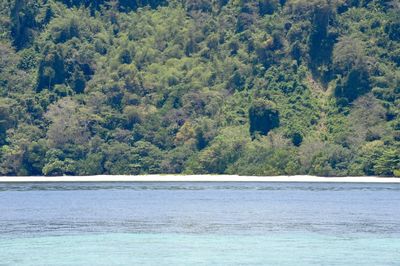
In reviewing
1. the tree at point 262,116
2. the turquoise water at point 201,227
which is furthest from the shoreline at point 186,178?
the turquoise water at point 201,227

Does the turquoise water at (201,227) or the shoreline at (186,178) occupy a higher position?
the turquoise water at (201,227)

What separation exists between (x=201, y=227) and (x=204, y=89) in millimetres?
94377

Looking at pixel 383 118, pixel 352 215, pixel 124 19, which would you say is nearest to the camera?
pixel 352 215

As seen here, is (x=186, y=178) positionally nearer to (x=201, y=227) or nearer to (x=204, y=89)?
(x=204, y=89)

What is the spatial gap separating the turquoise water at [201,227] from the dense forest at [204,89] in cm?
2469

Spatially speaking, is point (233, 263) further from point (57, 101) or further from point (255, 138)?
point (57, 101)

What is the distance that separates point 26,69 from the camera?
18075 centimetres

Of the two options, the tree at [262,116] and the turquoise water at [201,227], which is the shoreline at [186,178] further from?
the turquoise water at [201,227]

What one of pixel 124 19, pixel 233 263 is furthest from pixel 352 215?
pixel 124 19

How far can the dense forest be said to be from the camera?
15238cm

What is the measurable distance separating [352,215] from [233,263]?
3282cm

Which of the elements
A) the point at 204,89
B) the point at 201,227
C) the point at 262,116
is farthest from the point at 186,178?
the point at 201,227

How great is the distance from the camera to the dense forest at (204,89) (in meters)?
152

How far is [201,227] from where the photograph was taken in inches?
3054
